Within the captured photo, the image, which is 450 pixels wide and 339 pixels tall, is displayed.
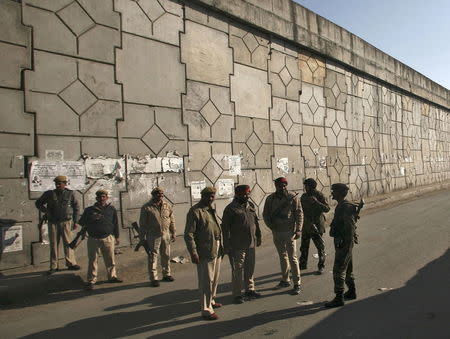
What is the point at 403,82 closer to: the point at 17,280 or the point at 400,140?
the point at 400,140

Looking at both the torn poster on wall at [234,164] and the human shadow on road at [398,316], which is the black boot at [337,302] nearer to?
the human shadow on road at [398,316]

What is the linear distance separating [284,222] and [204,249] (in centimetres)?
170

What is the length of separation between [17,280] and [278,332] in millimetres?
4169

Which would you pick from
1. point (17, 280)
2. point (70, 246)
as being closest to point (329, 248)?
point (70, 246)

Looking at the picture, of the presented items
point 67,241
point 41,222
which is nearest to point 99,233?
point 67,241

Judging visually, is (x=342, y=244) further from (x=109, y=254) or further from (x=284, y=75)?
(x=284, y=75)

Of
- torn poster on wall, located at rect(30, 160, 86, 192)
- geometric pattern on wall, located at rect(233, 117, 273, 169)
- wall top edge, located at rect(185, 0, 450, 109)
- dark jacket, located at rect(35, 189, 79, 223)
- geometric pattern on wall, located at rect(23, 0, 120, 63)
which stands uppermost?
wall top edge, located at rect(185, 0, 450, 109)

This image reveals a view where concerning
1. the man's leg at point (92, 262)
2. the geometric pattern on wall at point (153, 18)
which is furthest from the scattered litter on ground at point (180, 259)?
the geometric pattern on wall at point (153, 18)

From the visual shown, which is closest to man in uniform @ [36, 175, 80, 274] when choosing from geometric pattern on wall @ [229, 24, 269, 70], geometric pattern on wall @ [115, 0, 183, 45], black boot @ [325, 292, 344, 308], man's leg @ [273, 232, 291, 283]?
man's leg @ [273, 232, 291, 283]

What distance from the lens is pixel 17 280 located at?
6109 mm

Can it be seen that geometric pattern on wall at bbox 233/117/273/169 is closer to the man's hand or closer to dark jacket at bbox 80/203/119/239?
dark jacket at bbox 80/203/119/239

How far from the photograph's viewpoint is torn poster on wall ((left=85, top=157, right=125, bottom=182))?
7516 mm

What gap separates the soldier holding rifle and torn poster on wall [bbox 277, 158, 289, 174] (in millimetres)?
6651

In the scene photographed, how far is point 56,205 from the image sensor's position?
22.1 feet
